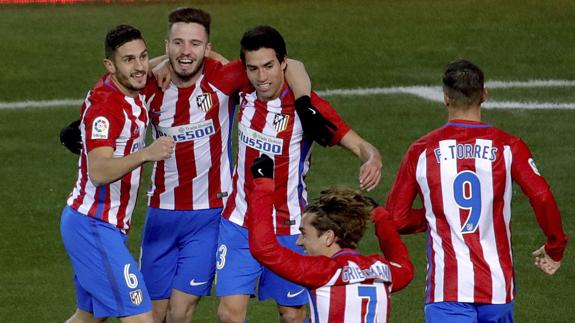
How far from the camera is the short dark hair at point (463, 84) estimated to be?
8570mm

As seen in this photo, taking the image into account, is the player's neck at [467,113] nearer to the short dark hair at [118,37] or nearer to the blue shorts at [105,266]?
the short dark hair at [118,37]

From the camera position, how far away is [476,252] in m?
8.60

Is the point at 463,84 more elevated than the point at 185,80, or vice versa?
the point at 185,80

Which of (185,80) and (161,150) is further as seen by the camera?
(185,80)

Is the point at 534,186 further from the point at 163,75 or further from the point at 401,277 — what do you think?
the point at 163,75

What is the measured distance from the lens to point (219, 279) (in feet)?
33.0

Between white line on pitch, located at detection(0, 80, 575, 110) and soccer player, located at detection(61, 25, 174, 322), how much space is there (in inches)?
368

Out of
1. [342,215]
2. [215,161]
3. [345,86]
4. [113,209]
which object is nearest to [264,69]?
[215,161]

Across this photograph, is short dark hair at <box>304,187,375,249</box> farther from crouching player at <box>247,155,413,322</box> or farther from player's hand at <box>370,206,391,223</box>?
player's hand at <box>370,206,391,223</box>

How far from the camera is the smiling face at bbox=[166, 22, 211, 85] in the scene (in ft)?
32.6

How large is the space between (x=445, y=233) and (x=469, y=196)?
0.90ft

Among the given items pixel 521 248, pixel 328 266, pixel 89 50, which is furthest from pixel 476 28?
pixel 328 266

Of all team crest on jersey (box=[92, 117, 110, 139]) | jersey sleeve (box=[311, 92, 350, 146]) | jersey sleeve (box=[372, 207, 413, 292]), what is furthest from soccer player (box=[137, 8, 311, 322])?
jersey sleeve (box=[372, 207, 413, 292])

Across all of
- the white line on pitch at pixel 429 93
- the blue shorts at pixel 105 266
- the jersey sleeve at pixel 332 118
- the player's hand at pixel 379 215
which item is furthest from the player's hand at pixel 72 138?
the white line on pitch at pixel 429 93
